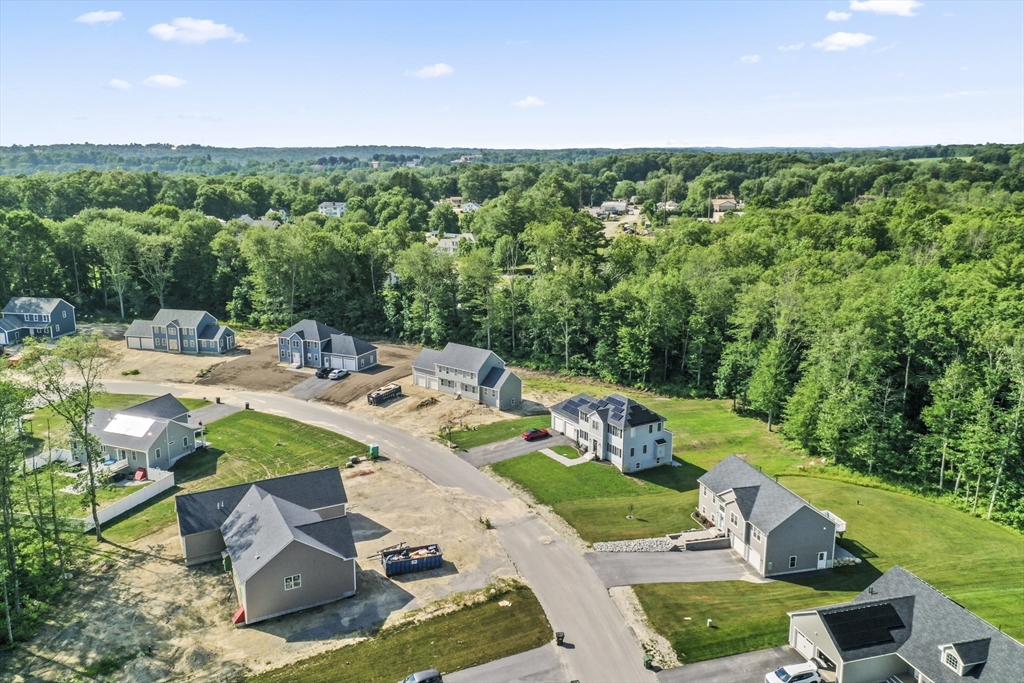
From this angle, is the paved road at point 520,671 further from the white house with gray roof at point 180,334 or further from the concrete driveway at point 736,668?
the white house with gray roof at point 180,334

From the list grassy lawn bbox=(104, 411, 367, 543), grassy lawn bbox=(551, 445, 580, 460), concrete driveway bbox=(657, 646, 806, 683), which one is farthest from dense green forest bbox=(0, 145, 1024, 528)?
grassy lawn bbox=(104, 411, 367, 543)

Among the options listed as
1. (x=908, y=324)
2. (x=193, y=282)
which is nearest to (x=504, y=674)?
(x=908, y=324)

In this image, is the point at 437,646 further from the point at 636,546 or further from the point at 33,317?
the point at 33,317

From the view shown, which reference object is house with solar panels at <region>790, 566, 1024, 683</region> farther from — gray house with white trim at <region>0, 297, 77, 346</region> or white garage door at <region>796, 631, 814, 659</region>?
gray house with white trim at <region>0, 297, 77, 346</region>

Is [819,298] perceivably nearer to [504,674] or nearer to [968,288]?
[968,288]

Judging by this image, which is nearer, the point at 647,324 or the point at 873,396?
the point at 873,396

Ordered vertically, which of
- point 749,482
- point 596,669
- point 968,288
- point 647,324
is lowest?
point 596,669

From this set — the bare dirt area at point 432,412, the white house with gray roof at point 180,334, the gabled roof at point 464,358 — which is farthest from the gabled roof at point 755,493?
the white house with gray roof at point 180,334
